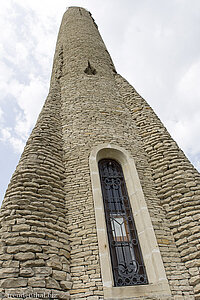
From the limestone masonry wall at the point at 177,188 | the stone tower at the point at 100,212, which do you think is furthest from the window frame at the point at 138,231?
the limestone masonry wall at the point at 177,188

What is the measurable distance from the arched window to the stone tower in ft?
0.06

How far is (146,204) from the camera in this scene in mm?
5387

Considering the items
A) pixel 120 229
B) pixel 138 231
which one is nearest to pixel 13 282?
pixel 120 229

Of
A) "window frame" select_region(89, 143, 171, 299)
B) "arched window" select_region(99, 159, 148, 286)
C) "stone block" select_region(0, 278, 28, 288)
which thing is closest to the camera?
"stone block" select_region(0, 278, 28, 288)

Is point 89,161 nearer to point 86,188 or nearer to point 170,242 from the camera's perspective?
point 86,188

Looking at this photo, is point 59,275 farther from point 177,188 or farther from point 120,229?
point 177,188

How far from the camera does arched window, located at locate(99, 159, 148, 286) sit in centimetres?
451

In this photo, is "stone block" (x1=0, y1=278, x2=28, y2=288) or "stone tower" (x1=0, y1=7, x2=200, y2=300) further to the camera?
"stone tower" (x1=0, y1=7, x2=200, y2=300)

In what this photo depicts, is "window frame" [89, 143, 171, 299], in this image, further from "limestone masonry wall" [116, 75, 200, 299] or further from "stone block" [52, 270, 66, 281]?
"stone block" [52, 270, 66, 281]

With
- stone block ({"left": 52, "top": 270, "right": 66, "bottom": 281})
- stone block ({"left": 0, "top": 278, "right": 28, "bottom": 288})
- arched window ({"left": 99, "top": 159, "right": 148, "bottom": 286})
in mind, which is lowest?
stone block ({"left": 0, "top": 278, "right": 28, "bottom": 288})

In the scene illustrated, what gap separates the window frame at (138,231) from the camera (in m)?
4.11

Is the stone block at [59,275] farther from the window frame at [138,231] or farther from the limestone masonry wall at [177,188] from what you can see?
the limestone masonry wall at [177,188]

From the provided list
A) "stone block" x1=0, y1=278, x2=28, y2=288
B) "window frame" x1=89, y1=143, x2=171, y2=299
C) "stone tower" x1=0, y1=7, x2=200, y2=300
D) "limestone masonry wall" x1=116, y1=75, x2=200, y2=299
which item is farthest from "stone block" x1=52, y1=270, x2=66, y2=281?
"limestone masonry wall" x1=116, y1=75, x2=200, y2=299

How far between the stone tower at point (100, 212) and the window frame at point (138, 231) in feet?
0.06
